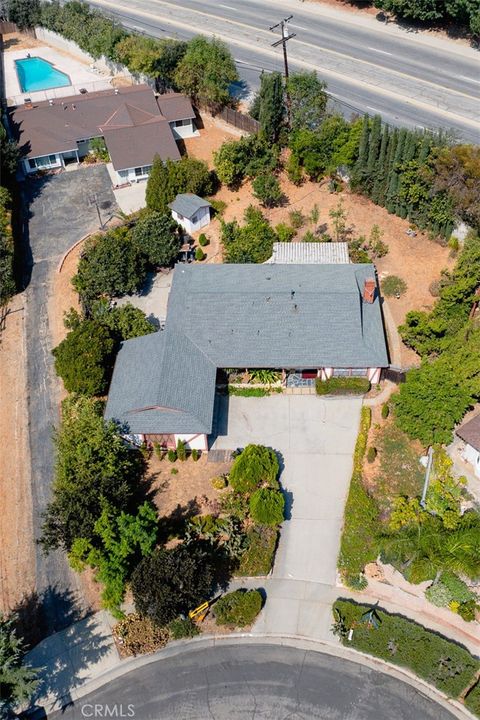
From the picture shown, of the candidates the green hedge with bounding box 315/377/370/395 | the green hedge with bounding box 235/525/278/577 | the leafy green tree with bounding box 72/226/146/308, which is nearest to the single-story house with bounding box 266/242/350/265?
the leafy green tree with bounding box 72/226/146/308

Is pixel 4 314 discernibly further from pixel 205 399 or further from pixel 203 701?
pixel 203 701

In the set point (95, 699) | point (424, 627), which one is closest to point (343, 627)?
point (424, 627)

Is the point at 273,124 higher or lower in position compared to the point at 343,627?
higher

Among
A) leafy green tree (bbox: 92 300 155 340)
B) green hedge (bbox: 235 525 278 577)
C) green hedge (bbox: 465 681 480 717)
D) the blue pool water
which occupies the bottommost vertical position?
green hedge (bbox: 465 681 480 717)

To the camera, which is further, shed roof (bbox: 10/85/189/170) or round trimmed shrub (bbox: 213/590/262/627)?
shed roof (bbox: 10/85/189/170)

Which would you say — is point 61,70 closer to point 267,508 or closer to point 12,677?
point 267,508

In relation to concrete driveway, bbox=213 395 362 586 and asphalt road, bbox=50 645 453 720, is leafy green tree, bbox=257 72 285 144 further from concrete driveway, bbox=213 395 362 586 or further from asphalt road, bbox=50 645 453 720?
asphalt road, bbox=50 645 453 720
